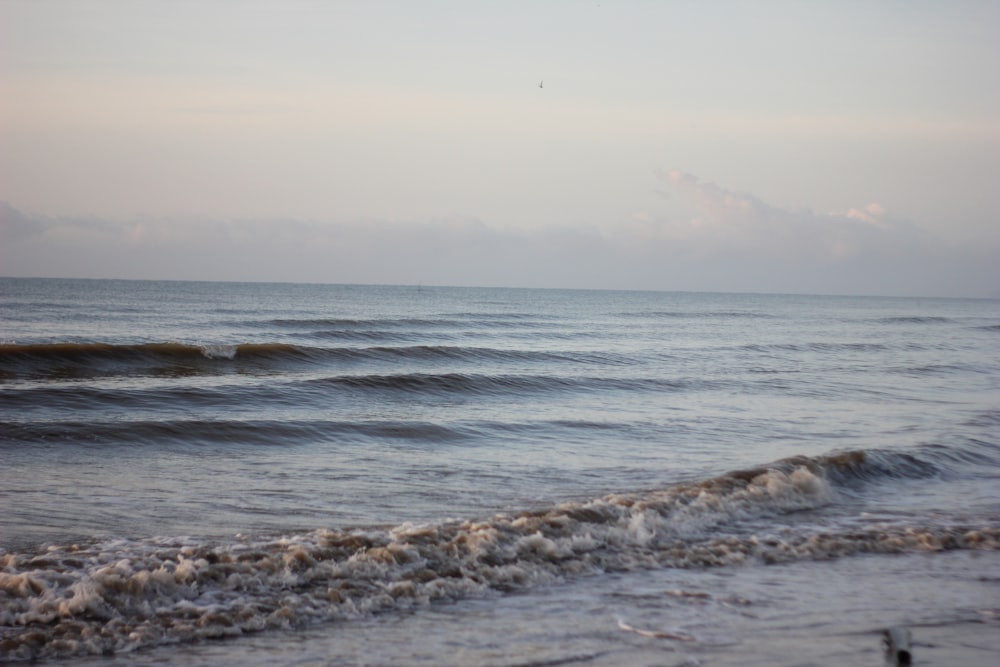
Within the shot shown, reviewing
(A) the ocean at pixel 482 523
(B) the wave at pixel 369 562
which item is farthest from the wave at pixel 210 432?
(B) the wave at pixel 369 562

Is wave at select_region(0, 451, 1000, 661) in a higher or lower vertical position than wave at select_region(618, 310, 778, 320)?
lower

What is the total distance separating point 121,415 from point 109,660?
9.99 m

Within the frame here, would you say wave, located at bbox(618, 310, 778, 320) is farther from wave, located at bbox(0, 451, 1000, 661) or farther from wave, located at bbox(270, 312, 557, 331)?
wave, located at bbox(0, 451, 1000, 661)

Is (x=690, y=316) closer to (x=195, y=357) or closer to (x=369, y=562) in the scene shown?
(x=195, y=357)

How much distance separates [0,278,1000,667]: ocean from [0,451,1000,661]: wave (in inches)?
0.9

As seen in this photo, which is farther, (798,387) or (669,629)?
(798,387)

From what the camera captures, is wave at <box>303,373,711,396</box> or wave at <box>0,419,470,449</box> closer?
wave at <box>0,419,470,449</box>

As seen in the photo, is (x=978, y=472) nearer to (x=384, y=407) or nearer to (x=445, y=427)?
(x=445, y=427)

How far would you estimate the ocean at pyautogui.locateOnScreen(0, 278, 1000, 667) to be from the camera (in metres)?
5.07

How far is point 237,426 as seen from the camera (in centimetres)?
1284

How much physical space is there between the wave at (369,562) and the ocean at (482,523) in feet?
0.08

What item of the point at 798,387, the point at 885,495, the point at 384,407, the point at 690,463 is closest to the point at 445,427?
the point at 384,407

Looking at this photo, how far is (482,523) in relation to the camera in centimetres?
731

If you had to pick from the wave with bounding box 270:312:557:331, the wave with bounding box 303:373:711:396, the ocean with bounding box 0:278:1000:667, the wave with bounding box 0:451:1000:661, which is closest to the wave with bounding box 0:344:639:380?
the ocean with bounding box 0:278:1000:667
